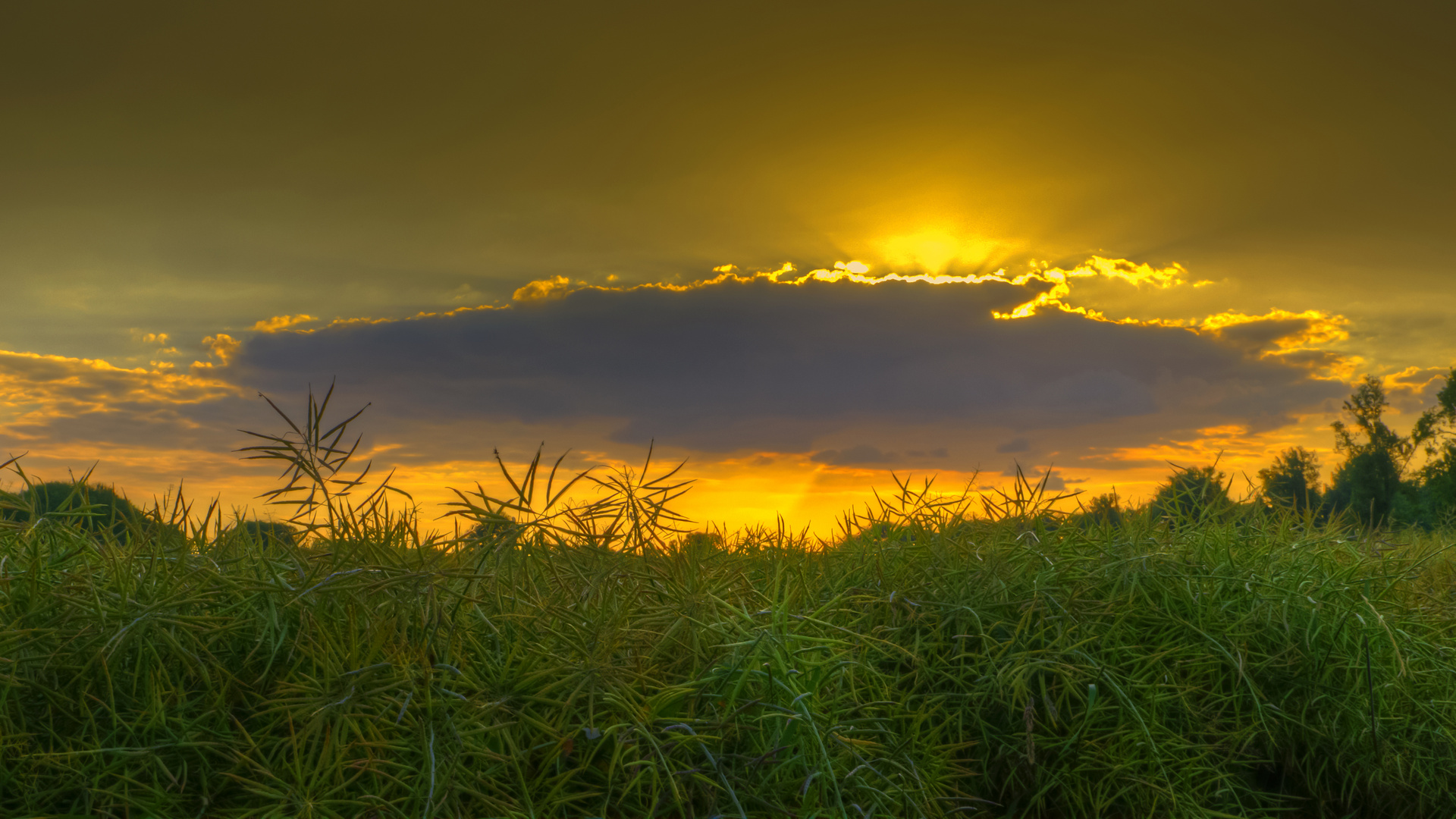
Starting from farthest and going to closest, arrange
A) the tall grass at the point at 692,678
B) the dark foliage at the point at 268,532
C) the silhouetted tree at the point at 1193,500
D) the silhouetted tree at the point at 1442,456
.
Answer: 1. the silhouetted tree at the point at 1442,456
2. the silhouetted tree at the point at 1193,500
3. the dark foliage at the point at 268,532
4. the tall grass at the point at 692,678

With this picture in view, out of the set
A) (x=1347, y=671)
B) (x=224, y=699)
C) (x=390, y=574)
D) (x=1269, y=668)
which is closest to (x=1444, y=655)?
(x=1347, y=671)

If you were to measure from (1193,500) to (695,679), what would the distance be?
2894 mm

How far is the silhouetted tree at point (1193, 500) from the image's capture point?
154 inches

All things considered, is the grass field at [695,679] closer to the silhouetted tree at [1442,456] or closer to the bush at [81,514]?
the bush at [81,514]

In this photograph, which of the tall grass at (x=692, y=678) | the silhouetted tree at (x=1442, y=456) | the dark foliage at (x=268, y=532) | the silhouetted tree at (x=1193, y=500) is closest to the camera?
the tall grass at (x=692, y=678)

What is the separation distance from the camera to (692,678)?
6.99ft

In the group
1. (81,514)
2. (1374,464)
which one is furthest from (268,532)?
(1374,464)

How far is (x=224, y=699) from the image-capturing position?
6.57 feet

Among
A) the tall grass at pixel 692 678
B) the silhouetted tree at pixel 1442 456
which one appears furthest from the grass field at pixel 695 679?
the silhouetted tree at pixel 1442 456

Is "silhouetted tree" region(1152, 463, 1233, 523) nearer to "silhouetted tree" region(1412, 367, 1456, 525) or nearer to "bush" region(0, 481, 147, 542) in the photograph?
"bush" region(0, 481, 147, 542)

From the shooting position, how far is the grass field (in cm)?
189

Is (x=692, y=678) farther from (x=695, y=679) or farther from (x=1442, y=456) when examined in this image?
(x=1442, y=456)

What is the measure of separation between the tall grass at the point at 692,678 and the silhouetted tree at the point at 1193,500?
1.24ft

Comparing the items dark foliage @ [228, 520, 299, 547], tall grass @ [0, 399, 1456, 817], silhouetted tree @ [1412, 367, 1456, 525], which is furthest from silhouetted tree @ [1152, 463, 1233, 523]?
silhouetted tree @ [1412, 367, 1456, 525]
